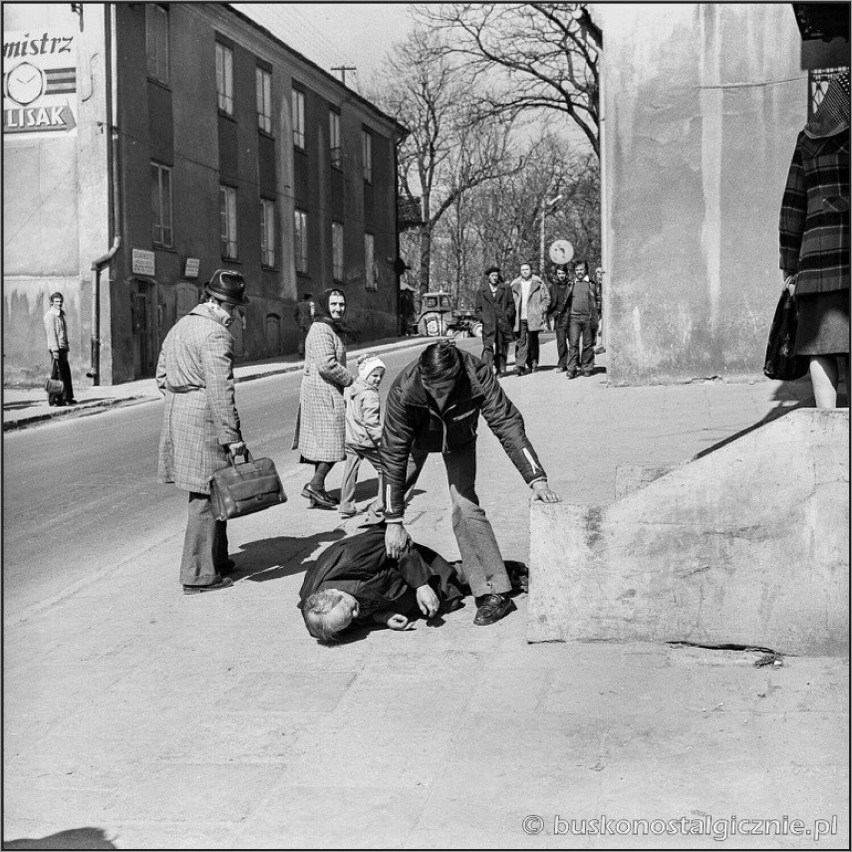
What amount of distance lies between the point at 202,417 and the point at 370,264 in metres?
33.9

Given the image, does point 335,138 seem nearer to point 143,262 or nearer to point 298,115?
point 298,115

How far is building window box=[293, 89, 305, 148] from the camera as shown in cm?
3331

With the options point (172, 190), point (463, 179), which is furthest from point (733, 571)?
point (463, 179)

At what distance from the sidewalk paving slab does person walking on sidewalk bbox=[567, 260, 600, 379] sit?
11220 mm

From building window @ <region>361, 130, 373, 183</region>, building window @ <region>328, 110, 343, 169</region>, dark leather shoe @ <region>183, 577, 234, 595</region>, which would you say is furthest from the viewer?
building window @ <region>361, 130, 373, 183</region>

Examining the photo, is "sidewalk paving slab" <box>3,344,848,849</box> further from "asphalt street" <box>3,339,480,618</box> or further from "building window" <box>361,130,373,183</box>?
"building window" <box>361,130,373,183</box>

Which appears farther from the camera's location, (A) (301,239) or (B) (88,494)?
A: (A) (301,239)

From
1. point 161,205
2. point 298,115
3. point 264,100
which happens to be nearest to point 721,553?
point 161,205

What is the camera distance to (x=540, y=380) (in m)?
18.2

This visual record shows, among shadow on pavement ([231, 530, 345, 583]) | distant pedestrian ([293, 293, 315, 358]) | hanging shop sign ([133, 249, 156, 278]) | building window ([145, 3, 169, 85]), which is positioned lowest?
shadow on pavement ([231, 530, 345, 583])

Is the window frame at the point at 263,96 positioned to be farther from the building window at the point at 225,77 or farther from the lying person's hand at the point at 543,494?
the lying person's hand at the point at 543,494

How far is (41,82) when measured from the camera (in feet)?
75.8

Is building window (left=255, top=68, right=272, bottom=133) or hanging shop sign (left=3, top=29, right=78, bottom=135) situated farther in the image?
building window (left=255, top=68, right=272, bottom=133)

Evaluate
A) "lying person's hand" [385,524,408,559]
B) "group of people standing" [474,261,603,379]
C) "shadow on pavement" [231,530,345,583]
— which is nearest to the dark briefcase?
"shadow on pavement" [231,530,345,583]
